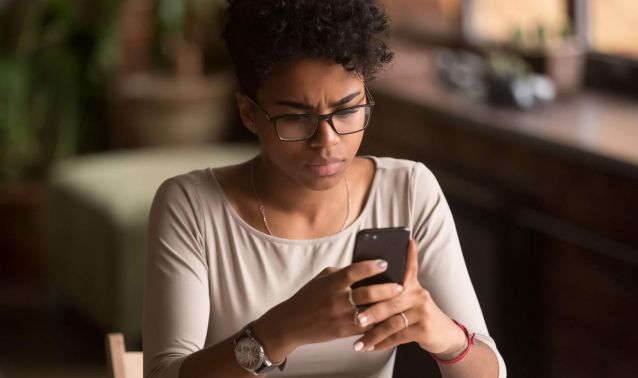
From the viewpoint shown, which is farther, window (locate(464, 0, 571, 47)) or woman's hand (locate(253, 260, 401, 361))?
window (locate(464, 0, 571, 47))

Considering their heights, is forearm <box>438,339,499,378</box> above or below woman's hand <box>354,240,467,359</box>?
below

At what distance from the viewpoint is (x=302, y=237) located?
1667 millimetres

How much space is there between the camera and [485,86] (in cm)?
329

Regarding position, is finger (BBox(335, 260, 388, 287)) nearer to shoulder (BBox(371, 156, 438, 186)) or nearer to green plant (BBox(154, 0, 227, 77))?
shoulder (BBox(371, 156, 438, 186))

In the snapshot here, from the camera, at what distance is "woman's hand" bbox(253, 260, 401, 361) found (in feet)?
4.38

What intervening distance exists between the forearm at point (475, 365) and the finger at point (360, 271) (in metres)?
0.25

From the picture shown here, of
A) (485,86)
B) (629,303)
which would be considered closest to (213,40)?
(485,86)

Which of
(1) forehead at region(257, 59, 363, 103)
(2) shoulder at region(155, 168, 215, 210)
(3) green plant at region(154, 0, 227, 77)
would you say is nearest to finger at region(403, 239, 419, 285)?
(1) forehead at region(257, 59, 363, 103)

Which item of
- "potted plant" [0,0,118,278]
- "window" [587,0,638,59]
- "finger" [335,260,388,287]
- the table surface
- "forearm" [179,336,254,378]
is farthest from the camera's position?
"potted plant" [0,0,118,278]

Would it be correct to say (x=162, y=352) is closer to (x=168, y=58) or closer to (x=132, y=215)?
(x=132, y=215)

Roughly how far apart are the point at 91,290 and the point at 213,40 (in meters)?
1.49

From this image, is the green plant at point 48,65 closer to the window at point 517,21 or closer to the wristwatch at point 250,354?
the window at point 517,21

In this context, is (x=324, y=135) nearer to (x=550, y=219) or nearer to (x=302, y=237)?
(x=302, y=237)

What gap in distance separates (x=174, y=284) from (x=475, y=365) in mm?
441
